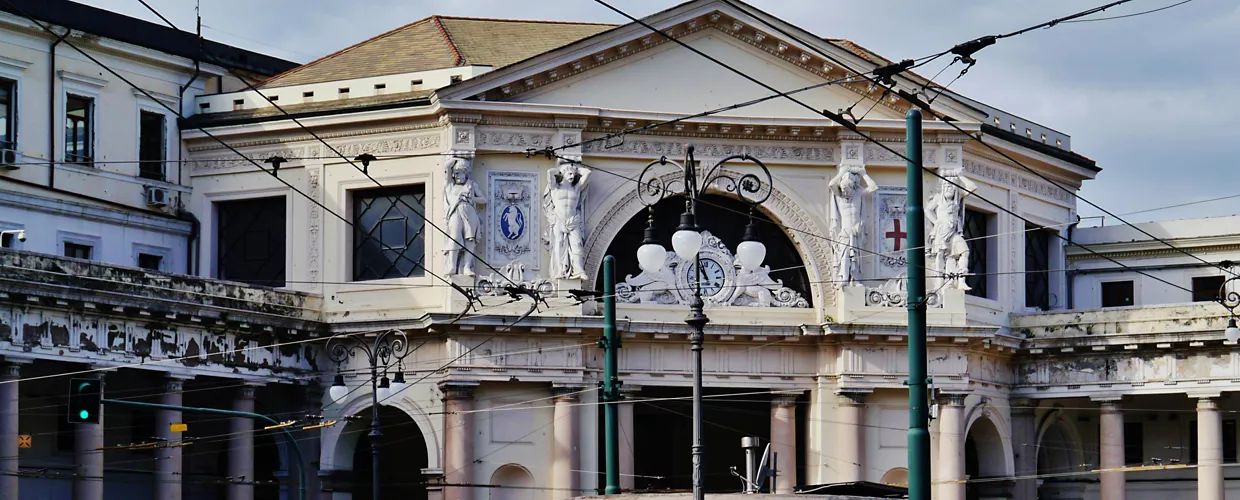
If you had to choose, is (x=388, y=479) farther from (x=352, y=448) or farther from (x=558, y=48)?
(x=558, y=48)

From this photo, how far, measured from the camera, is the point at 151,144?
5634cm

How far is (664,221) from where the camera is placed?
56062 mm

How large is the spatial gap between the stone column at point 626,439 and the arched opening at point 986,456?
32.6 ft

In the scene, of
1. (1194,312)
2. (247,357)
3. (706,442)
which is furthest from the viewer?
(706,442)

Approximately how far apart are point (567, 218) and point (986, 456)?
13.8m

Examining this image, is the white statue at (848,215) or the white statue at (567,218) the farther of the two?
the white statue at (848,215)

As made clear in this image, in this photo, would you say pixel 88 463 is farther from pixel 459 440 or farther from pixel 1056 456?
pixel 1056 456

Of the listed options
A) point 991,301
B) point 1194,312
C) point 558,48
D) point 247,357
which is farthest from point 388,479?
point 1194,312

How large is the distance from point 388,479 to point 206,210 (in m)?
8.79

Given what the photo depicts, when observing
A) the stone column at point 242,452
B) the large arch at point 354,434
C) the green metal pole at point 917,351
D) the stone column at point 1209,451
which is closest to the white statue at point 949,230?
the stone column at point 1209,451

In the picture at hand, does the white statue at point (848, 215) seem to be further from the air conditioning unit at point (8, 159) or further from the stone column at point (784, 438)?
the air conditioning unit at point (8, 159)

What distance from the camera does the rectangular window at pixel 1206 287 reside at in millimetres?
61062

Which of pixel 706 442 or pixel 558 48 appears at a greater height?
pixel 558 48

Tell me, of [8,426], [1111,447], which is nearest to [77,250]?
[8,426]
